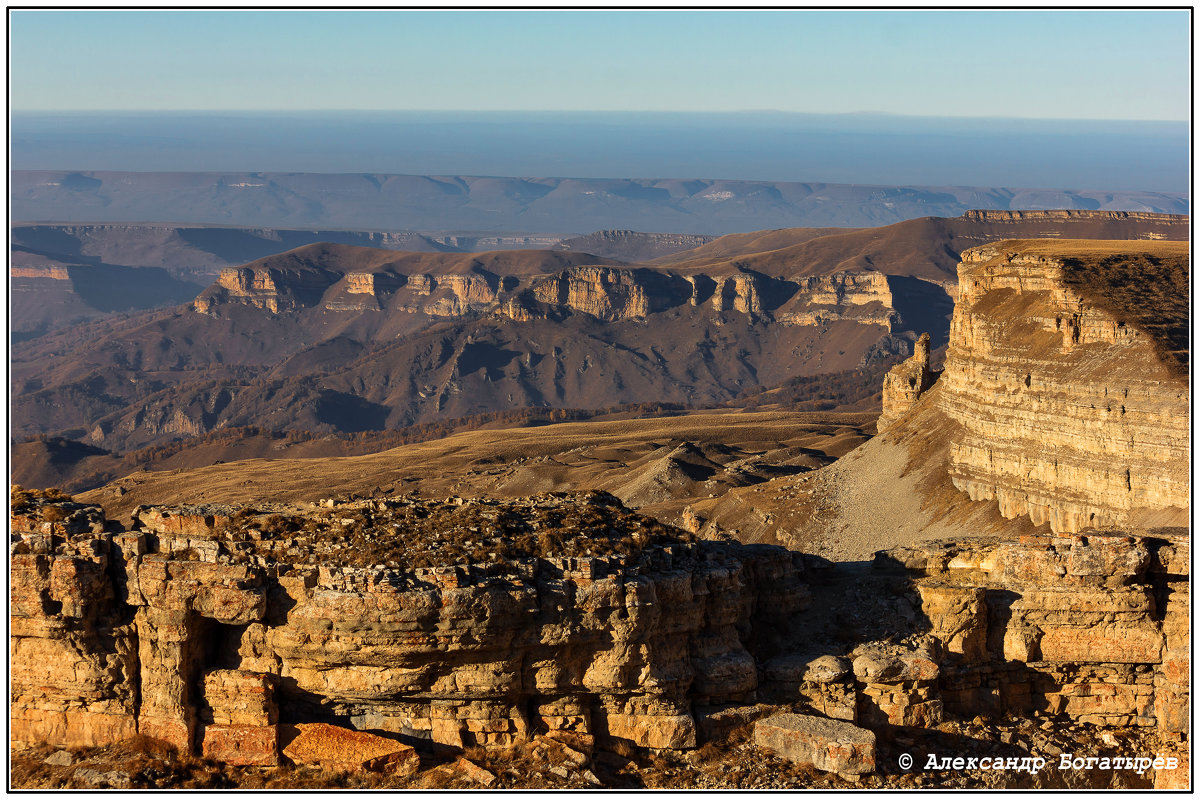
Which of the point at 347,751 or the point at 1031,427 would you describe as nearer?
the point at 347,751

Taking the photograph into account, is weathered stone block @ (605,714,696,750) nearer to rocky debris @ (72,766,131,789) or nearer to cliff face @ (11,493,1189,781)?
cliff face @ (11,493,1189,781)

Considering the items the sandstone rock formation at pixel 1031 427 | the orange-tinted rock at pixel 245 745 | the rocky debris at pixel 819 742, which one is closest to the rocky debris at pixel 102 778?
the orange-tinted rock at pixel 245 745

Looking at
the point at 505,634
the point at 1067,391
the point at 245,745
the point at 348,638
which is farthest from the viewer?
the point at 1067,391

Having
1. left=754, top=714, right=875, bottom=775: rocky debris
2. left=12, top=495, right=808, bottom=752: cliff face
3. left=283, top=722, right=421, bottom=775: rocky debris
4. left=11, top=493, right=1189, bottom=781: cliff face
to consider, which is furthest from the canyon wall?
left=283, top=722, right=421, bottom=775: rocky debris

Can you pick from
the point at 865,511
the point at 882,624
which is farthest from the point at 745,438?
the point at 882,624

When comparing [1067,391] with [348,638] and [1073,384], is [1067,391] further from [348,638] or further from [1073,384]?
[348,638]

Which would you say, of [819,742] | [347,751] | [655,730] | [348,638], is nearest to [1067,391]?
[819,742]

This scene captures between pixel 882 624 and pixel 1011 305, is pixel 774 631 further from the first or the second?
pixel 1011 305

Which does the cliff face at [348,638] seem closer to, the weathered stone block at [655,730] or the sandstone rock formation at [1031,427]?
the weathered stone block at [655,730]
